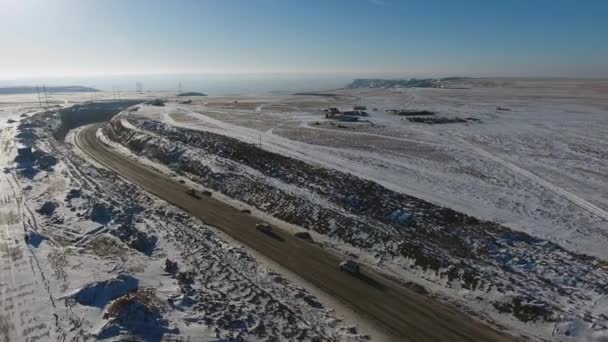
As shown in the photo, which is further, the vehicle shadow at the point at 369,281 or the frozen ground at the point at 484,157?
the frozen ground at the point at 484,157

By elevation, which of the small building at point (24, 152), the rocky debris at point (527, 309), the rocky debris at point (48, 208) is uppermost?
the small building at point (24, 152)

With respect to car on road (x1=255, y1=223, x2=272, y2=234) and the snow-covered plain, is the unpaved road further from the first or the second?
the snow-covered plain

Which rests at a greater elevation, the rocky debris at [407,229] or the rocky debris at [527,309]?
the rocky debris at [407,229]

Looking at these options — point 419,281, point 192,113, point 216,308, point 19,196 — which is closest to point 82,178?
point 19,196

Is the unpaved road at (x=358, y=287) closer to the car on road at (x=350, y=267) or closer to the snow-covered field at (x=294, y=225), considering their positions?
the car on road at (x=350, y=267)

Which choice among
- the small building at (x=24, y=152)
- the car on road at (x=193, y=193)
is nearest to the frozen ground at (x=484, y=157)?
the car on road at (x=193, y=193)
